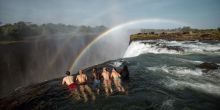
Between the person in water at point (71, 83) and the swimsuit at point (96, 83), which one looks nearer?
the person in water at point (71, 83)

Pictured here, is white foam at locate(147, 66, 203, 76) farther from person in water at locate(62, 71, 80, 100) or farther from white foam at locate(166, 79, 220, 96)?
person in water at locate(62, 71, 80, 100)

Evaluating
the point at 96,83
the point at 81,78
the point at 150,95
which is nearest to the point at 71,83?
the point at 81,78

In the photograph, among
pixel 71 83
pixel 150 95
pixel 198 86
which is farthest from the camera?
pixel 198 86

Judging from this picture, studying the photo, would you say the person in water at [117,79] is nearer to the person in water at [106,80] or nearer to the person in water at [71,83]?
the person in water at [106,80]

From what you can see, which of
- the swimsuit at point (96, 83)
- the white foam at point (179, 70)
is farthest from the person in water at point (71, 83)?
the white foam at point (179, 70)

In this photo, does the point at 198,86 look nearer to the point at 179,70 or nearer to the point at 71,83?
the point at 179,70

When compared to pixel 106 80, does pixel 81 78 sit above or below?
above

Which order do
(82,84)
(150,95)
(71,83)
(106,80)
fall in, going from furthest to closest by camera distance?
(106,80) < (82,84) < (71,83) < (150,95)

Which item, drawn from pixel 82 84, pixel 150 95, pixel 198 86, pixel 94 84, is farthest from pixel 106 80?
pixel 198 86

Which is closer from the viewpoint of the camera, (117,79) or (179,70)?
(117,79)

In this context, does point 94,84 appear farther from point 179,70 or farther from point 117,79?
point 179,70

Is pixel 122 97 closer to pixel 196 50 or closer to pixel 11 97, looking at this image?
pixel 11 97

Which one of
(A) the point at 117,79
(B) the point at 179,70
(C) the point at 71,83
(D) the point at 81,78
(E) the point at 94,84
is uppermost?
(D) the point at 81,78

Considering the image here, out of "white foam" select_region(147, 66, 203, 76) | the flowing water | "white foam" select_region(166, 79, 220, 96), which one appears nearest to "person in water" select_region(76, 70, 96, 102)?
the flowing water
